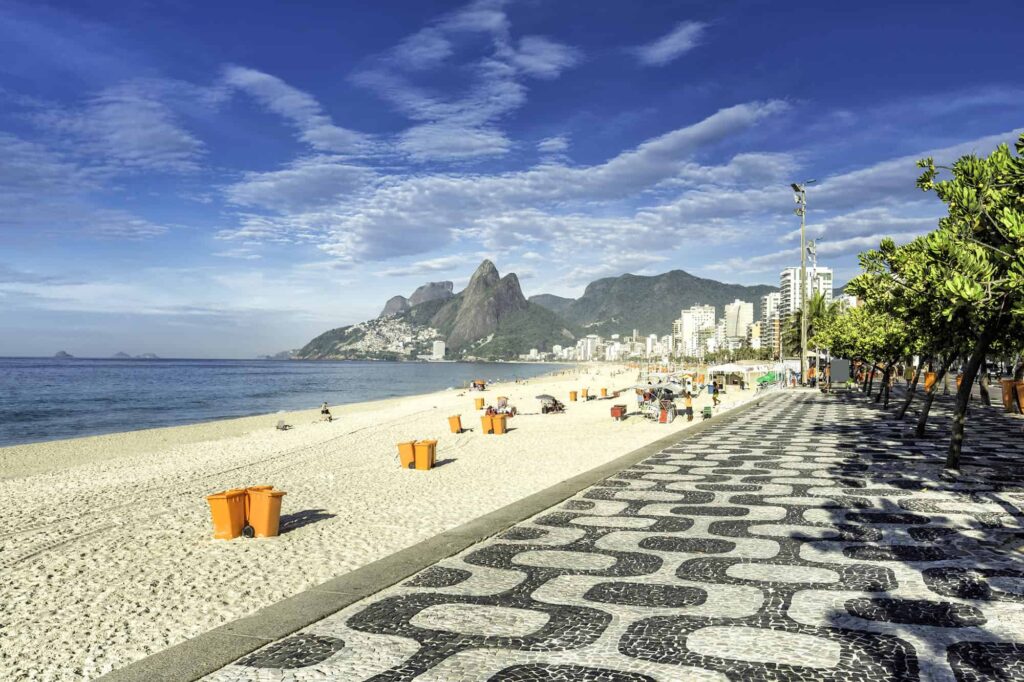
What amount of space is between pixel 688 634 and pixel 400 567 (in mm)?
2739

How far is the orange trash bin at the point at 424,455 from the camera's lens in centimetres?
1330

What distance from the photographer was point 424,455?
13305mm

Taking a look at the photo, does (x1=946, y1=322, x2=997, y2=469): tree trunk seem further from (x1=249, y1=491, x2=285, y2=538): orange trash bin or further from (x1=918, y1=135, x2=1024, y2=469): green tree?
(x1=249, y1=491, x2=285, y2=538): orange trash bin

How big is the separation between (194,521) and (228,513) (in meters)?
1.61

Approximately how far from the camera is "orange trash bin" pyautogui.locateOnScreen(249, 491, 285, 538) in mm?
7742

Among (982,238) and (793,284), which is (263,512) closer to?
(982,238)

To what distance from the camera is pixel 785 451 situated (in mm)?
13562

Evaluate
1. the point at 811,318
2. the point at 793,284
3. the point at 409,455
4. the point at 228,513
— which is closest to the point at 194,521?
the point at 228,513

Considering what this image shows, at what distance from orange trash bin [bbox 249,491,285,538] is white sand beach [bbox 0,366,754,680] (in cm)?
30

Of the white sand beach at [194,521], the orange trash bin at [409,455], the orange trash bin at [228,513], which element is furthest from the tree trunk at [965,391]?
the orange trash bin at [228,513]

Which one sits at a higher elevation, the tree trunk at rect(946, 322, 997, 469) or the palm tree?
the palm tree

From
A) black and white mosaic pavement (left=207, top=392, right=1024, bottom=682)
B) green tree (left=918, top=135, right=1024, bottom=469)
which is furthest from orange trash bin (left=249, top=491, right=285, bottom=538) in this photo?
green tree (left=918, top=135, right=1024, bottom=469)

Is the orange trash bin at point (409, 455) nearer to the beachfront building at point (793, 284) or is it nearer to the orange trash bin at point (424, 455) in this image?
the orange trash bin at point (424, 455)

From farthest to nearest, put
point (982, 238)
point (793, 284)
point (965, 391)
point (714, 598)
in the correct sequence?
1. point (793, 284)
2. point (965, 391)
3. point (982, 238)
4. point (714, 598)
